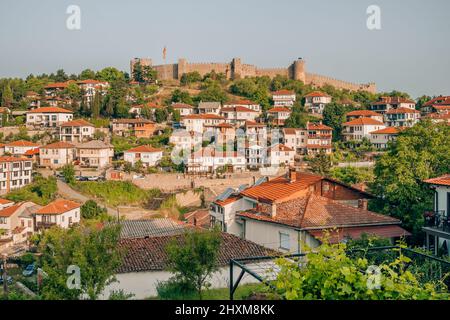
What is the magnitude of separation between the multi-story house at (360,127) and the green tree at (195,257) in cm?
3196

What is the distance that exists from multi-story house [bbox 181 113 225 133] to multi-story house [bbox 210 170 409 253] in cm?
2609

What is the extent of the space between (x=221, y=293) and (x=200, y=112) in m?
37.1

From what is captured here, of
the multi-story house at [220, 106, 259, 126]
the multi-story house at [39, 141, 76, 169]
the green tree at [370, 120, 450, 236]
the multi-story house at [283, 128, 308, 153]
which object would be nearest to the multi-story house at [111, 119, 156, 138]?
the multi-story house at [39, 141, 76, 169]

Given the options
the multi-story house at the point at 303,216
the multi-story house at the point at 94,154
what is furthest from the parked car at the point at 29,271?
the multi-story house at the point at 94,154

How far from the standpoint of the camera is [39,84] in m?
50.7

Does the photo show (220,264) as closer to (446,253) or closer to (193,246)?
(193,246)

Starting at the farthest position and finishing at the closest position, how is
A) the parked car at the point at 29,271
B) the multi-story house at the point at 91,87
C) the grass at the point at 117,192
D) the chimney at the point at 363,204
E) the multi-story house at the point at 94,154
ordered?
the multi-story house at the point at 91,87, the multi-story house at the point at 94,154, the grass at the point at 117,192, the parked car at the point at 29,271, the chimney at the point at 363,204

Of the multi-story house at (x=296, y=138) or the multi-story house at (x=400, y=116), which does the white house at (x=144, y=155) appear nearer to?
the multi-story house at (x=296, y=138)

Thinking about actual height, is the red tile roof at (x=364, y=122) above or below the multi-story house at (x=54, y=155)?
above

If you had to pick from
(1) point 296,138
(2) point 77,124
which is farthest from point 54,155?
(1) point 296,138

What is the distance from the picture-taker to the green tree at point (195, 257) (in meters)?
7.23

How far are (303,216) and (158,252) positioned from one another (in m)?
3.11

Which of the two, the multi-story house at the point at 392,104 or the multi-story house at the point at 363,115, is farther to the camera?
the multi-story house at the point at 392,104

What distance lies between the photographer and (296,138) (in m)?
37.7
